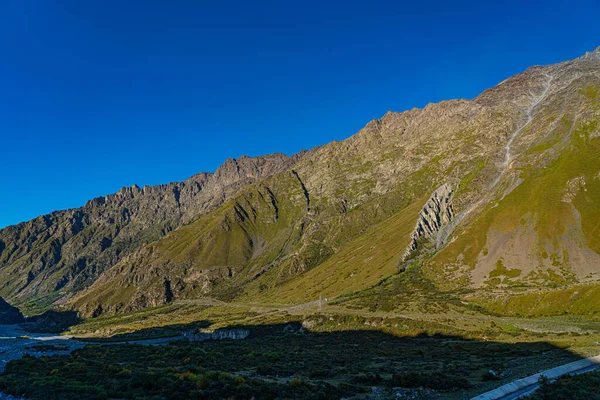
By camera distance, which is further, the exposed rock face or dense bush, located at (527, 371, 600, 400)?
the exposed rock face

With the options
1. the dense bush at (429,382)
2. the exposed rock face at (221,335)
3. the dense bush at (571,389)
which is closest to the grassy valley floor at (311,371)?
the dense bush at (429,382)

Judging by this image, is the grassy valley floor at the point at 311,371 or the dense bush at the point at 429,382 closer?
the grassy valley floor at the point at 311,371

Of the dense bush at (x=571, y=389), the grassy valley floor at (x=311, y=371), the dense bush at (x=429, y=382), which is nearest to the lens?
the dense bush at (x=571, y=389)

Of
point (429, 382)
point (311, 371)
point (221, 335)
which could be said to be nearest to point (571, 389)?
point (429, 382)

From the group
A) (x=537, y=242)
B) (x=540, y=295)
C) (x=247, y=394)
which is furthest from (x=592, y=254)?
(x=247, y=394)

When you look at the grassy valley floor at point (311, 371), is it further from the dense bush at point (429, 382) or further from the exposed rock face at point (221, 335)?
the exposed rock face at point (221, 335)

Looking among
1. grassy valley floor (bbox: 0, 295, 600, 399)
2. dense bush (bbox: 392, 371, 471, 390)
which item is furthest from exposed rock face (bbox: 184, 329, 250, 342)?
dense bush (bbox: 392, 371, 471, 390)

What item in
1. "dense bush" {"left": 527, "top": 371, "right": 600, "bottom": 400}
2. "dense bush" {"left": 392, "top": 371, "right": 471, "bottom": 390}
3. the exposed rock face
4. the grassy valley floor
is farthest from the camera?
the exposed rock face

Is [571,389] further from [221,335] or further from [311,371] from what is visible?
[221,335]

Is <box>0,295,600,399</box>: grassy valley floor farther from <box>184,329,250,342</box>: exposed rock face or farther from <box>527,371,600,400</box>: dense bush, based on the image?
<box>184,329,250,342</box>: exposed rock face

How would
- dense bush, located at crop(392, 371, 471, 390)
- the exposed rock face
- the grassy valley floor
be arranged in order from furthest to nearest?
the exposed rock face < dense bush, located at crop(392, 371, 471, 390) < the grassy valley floor

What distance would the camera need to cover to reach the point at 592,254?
453ft

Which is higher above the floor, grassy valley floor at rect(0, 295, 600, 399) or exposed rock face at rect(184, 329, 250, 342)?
grassy valley floor at rect(0, 295, 600, 399)

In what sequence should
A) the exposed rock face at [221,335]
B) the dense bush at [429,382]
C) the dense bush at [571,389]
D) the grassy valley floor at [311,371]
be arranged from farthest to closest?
the exposed rock face at [221,335]
the dense bush at [429,382]
the grassy valley floor at [311,371]
the dense bush at [571,389]
